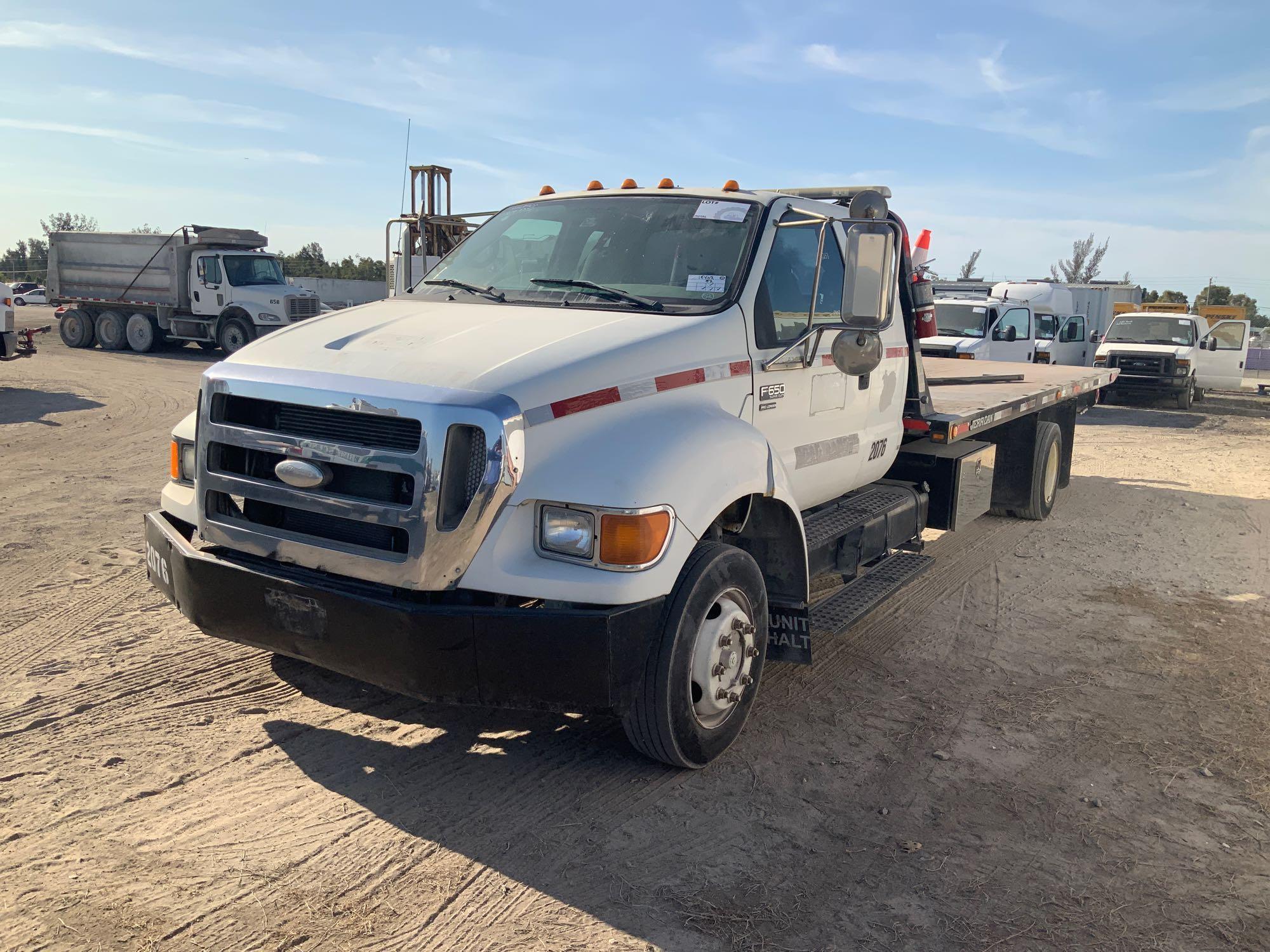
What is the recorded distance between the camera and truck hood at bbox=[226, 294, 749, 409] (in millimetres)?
3498

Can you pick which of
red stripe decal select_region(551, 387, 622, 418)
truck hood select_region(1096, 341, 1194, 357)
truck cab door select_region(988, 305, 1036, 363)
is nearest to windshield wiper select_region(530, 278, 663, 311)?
red stripe decal select_region(551, 387, 622, 418)

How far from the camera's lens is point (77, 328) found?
25797 mm

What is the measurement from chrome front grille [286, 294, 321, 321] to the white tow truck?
17.3m

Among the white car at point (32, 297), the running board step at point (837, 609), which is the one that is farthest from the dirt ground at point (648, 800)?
the white car at point (32, 297)

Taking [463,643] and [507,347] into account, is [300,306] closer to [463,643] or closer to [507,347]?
[507,347]

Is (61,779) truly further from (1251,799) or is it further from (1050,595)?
(1050,595)

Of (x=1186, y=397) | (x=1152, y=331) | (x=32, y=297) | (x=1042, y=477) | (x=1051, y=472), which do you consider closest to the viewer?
(x=1042, y=477)

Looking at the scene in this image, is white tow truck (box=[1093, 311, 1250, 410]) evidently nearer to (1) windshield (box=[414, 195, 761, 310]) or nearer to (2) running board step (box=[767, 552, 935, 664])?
(2) running board step (box=[767, 552, 935, 664])

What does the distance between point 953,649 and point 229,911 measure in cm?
401

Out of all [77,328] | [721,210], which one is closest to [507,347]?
[721,210]

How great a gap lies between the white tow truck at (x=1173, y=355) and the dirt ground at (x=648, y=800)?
1538 centimetres

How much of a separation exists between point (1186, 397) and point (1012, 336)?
4515 mm

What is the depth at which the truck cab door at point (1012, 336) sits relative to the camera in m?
18.2

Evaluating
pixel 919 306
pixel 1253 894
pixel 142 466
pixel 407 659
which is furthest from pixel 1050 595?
pixel 142 466
